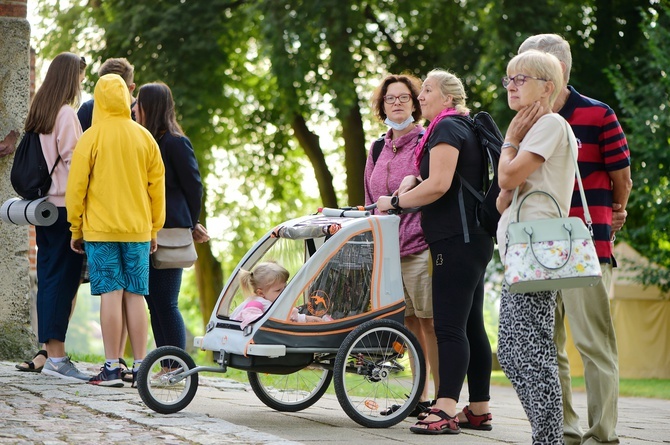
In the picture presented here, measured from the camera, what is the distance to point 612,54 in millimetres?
19125

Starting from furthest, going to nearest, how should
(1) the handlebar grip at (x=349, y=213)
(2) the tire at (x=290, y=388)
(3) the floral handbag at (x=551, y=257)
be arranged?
(2) the tire at (x=290, y=388)
(1) the handlebar grip at (x=349, y=213)
(3) the floral handbag at (x=551, y=257)

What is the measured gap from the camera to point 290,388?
668 cm

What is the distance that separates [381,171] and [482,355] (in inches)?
49.7

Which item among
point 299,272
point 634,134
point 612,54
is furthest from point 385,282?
point 612,54

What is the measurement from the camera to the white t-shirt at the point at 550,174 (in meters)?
4.66

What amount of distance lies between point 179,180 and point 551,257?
136 inches

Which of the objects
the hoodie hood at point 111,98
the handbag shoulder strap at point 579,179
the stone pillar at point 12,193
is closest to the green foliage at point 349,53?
the stone pillar at point 12,193

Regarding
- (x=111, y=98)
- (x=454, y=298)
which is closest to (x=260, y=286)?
(x=454, y=298)

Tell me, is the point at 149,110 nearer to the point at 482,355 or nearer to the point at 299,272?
the point at 299,272

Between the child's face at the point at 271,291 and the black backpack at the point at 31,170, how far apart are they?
2074mm

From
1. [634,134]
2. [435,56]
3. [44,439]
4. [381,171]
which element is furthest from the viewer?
[435,56]

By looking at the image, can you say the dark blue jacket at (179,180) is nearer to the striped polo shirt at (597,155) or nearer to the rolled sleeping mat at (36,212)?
the rolled sleeping mat at (36,212)

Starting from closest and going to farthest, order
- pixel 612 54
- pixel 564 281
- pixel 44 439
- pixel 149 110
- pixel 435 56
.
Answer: pixel 564 281 → pixel 44 439 → pixel 149 110 → pixel 612 54 → pixel 435 56

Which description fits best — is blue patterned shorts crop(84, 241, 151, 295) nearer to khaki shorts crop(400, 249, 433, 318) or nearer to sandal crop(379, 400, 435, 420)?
khaki shorts crop(400, 249, 433, 318)
